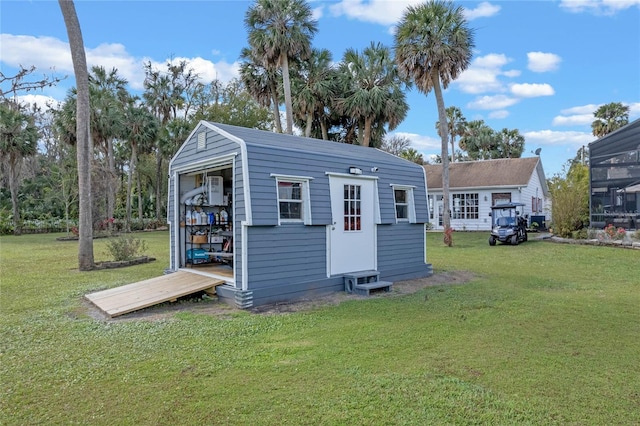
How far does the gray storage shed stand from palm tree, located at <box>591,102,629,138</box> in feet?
81.0

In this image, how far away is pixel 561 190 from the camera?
54.2 ft

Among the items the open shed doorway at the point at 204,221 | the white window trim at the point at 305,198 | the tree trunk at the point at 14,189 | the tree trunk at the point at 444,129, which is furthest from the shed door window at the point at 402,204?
the tree trunk at the point at 14,189

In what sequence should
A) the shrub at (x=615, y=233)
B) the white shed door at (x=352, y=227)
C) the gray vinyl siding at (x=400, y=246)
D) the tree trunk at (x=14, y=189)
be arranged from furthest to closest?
the tree trunk at (x=14, y=189), the shrub at (x=615, y=233), the gray vinyl siding at (x=400, y=246), the white shed door at (x=352, y=227)

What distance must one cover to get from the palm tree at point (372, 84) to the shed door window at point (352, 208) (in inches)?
496

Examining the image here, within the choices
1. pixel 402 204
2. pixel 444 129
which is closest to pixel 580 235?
pixel 444 129

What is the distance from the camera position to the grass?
9.47ft

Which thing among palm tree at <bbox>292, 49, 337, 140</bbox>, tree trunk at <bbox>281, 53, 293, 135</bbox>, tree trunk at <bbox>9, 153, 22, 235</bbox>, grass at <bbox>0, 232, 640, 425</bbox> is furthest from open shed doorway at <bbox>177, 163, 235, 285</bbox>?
tree trunk at <bbox>9, 153, 22, 235</bbox>

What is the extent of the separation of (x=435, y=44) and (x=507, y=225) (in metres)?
7.42

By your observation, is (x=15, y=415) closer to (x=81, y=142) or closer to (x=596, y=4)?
(x=81, y=142)

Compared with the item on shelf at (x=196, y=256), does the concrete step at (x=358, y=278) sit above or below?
below

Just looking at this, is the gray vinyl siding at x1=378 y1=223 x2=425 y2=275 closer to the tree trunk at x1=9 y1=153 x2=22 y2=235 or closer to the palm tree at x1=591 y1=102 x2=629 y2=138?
the tree trunk at x1=9 y1=153 x2=22 y2=235

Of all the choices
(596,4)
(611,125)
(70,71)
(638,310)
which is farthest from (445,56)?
(611,125)

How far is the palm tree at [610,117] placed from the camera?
26656 millimetres

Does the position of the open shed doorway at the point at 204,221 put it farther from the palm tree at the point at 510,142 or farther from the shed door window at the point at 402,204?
the palm tree at the point at 510,142
